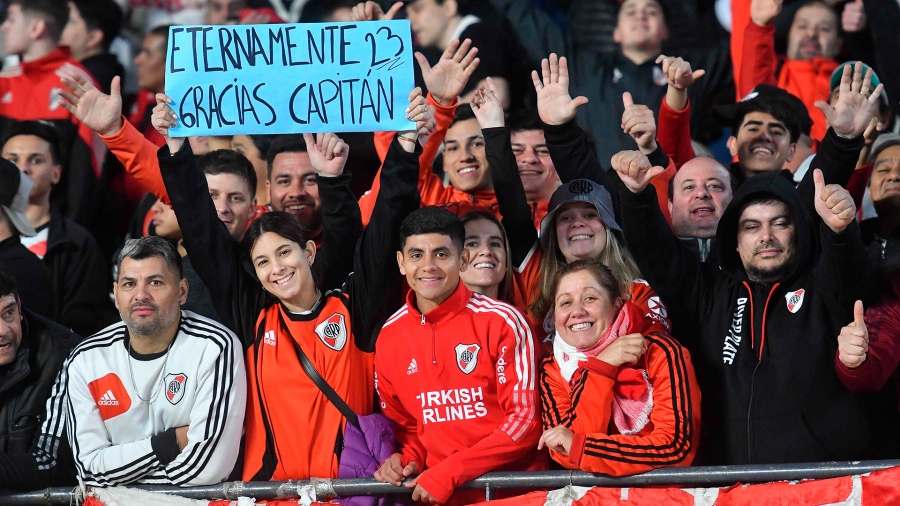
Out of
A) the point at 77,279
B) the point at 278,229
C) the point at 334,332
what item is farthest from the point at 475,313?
the point at 77,279

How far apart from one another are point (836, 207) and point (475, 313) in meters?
1.43

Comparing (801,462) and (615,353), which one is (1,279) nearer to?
(615,353)

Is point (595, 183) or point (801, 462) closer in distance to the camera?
point (801, 462)

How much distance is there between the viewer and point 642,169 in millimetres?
5160

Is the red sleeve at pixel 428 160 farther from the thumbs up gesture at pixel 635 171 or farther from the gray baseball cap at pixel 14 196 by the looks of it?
the gray baseball cap at pixel 14 196

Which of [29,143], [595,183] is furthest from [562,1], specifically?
[29,143]

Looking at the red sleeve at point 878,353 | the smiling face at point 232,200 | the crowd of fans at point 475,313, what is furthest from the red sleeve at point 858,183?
the smiling face at point 232,200

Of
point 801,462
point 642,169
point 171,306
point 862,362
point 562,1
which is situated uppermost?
point 562,1

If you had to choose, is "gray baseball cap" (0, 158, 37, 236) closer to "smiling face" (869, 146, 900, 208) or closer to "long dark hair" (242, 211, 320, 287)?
"long dark hair" (242, 211, 320, 287)

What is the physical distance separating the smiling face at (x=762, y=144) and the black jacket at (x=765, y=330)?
1032mm

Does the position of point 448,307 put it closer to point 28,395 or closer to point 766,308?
point 766,308

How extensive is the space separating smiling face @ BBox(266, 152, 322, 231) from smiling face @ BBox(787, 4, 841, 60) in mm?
3075

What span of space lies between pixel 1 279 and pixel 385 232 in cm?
162

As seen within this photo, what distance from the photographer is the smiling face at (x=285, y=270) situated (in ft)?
17.6
